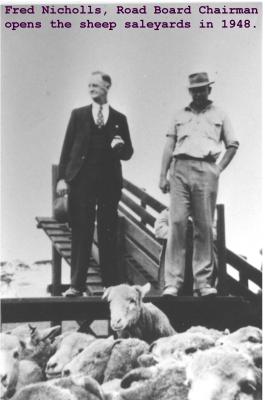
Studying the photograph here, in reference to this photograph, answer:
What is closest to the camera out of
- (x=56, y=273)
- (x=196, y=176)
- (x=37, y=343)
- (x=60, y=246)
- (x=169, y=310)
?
(x=37, y=343)

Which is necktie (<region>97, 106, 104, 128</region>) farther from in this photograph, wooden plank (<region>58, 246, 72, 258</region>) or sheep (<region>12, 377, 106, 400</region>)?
sheep (<region>12, 377, 106, 400</region>)

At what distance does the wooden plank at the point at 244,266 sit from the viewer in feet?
14.2

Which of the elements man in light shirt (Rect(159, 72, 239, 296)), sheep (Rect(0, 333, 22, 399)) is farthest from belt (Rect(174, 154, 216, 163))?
sheep (Rect(0, 333, 22, 399))

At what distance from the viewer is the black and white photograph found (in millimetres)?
4246

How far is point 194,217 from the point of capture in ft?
14.0

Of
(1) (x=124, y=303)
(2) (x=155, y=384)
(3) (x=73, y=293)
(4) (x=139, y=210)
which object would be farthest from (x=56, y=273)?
(2) (x=155, y=384)

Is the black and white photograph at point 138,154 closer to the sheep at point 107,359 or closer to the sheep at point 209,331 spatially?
the sheep at point 209,331

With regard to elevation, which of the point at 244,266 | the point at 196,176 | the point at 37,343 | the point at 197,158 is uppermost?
the point at 197,158

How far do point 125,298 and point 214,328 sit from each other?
71 cm

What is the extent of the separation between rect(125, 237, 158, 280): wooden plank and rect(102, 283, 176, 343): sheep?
0.41 meters

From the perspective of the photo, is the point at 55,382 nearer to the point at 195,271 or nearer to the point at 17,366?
the point at 17,366

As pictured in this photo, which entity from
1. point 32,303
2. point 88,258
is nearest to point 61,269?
point 88,258

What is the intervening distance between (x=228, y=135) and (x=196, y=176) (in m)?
0.36

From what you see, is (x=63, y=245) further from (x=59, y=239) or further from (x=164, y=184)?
(x=164, y=184)
